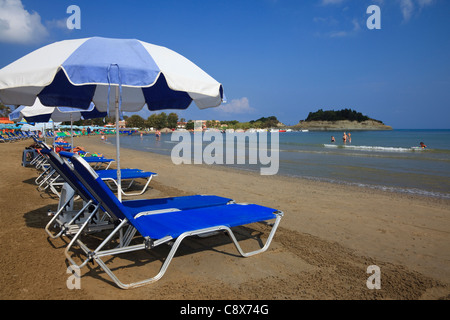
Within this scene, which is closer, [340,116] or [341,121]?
[341,121]

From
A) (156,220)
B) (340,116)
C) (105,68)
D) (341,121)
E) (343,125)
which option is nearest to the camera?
(105,68)

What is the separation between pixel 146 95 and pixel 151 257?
304cm

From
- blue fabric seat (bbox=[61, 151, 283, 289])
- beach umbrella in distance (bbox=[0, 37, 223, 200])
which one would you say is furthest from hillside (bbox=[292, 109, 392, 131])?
beach umbrella in distance (bbox=[0, 37, 223, 200])

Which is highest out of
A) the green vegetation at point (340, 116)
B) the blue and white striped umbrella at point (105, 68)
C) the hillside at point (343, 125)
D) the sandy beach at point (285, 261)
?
the green vegetation at point (340, 116)

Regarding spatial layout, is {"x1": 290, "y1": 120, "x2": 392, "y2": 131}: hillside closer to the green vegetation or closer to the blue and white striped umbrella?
the green vegetation

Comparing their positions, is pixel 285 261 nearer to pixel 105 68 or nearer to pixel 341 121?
pixel 105 68

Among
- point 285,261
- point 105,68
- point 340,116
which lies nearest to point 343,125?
point 340,116

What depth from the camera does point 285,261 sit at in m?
3.57

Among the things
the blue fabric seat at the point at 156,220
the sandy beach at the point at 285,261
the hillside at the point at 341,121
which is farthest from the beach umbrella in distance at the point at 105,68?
the hillside at the point at 341,121

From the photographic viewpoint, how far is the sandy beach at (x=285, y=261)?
2818 mm

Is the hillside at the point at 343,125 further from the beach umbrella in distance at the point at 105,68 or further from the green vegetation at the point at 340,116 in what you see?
the beach umbrella in distance at the point at 105,68
